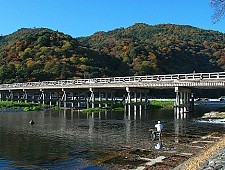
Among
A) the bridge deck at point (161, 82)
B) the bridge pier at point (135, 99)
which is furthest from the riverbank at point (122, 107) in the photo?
the bridge pier at point (135, 99)

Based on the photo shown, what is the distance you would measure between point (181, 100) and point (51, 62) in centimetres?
8021

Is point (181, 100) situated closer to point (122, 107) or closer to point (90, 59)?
point (122, 107)

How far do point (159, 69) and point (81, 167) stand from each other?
121 metres

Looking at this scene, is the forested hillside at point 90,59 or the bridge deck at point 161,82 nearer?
the bridge deck at point 161,82

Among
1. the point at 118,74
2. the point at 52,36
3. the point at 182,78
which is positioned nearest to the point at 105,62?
the point at 118,74

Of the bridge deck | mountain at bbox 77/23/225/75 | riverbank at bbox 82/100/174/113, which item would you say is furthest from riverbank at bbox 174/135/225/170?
mountain at bbox 77/23/225/75

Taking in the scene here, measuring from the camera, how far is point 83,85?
214ft

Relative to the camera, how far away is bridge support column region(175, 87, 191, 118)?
47.6 metres

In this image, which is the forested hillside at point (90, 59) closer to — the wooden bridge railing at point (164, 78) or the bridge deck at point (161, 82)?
the wooden bridge railing at point (164, 78)

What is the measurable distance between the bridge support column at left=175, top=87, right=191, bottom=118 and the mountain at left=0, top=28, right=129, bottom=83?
65.3 metres

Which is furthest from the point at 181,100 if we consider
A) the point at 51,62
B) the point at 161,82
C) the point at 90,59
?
the point at 90,59

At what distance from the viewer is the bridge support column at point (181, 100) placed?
156 feet

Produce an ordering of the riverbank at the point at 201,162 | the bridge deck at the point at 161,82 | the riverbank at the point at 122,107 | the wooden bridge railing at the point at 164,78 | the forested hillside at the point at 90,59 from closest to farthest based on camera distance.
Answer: the riverbank at the point at 201,162 → the bridge deck at the point at 161,82 → the wooden bridge railing at the point at 164,78 → the riverbank at the point at 122,107 → the forested hillside at the point at 90,59

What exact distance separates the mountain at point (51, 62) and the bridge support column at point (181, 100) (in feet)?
214
